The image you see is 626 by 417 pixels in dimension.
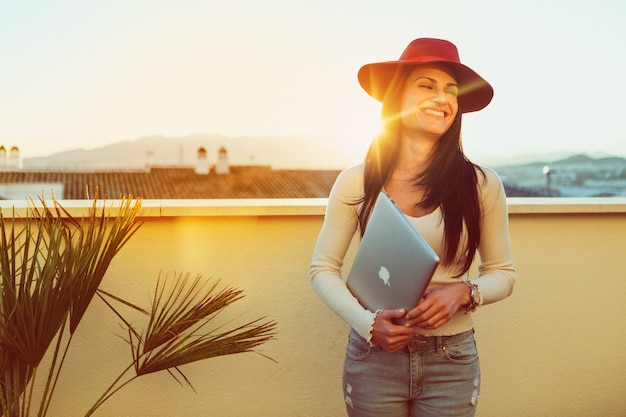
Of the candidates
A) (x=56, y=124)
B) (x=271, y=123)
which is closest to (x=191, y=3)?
(x=271, y=123)

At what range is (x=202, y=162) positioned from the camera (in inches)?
1366

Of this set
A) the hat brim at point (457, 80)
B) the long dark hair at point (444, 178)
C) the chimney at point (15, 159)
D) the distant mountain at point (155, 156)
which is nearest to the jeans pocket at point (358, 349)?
the long dark hair at point (444, 178)

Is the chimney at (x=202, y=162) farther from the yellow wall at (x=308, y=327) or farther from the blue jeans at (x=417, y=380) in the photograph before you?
the blue jeans at (x=417, y=380)

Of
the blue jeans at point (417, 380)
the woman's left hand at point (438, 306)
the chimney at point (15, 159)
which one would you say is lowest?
the chimney at point (15, 159)

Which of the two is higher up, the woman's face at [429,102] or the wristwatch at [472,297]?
the woman's face at [429,102]

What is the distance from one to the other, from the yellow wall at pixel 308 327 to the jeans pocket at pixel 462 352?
109 centimetres

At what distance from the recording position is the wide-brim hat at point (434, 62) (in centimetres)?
152

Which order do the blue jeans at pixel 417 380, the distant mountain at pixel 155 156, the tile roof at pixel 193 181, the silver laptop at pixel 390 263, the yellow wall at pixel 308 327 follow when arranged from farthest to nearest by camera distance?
the distant mountain at pixel 155 156 → the tile roof at pixel 193 181 → the yellow wall at pixel 308 327 → the blue jeans at pixel 417 380 → the silver laptop at pixel 390 263

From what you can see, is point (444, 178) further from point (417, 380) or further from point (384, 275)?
point (417, 380)

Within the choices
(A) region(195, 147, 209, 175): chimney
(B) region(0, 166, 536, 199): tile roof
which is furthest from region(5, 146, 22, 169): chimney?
(A) region(195, 147, 209, 175): chimney

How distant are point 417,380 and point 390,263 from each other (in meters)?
0.30

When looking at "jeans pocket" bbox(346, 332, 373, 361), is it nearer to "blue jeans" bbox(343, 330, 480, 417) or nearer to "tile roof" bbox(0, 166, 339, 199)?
"blue jeans" bbox(343, 330, 480, 417)

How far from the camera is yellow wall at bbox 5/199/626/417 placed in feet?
7.83

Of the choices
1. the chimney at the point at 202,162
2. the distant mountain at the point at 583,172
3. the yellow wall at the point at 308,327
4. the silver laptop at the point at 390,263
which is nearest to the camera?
the silver laptop at the point at 390,263
